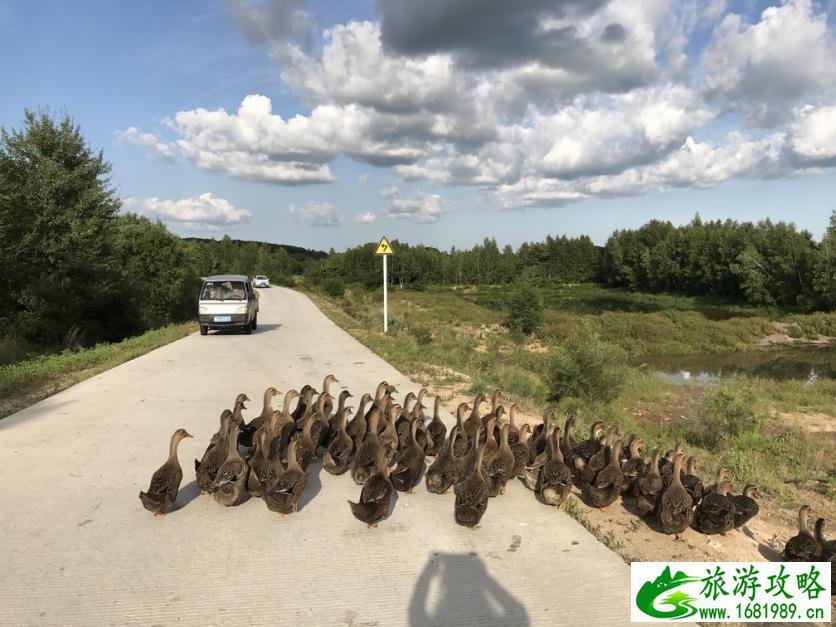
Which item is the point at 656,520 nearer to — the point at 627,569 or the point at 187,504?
the point at 627,569

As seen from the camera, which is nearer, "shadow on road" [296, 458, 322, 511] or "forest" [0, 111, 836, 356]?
"shadow on road" [296, 458, 322, 511]

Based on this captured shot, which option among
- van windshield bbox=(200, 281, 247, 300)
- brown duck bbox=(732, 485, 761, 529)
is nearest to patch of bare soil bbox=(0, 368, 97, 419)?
van windshield bbox=(200, 281, 247, 300)

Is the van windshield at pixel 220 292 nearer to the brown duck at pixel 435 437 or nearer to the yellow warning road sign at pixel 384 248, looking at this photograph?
the yellow warning road sign at pixel 384 248

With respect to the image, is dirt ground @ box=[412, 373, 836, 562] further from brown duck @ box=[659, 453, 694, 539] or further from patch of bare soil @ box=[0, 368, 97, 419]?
patch of bare soil @ box=[0, 368, 97, 419]

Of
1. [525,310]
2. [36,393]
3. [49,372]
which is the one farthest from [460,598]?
[525,310]

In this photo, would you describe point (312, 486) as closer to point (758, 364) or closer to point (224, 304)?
point (224, 304)

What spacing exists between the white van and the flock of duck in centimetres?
1299

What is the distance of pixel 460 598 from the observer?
11.7 feet

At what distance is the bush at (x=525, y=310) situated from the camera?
42750mm

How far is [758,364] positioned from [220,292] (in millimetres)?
30918

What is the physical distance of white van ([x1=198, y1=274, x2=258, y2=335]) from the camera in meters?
18.8

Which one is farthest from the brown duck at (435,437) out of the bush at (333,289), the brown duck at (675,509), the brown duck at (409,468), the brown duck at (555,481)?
the bush at (333,289)

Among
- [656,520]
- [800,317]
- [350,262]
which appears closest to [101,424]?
[656,520]

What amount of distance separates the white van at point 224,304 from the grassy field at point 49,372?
2650 mm
